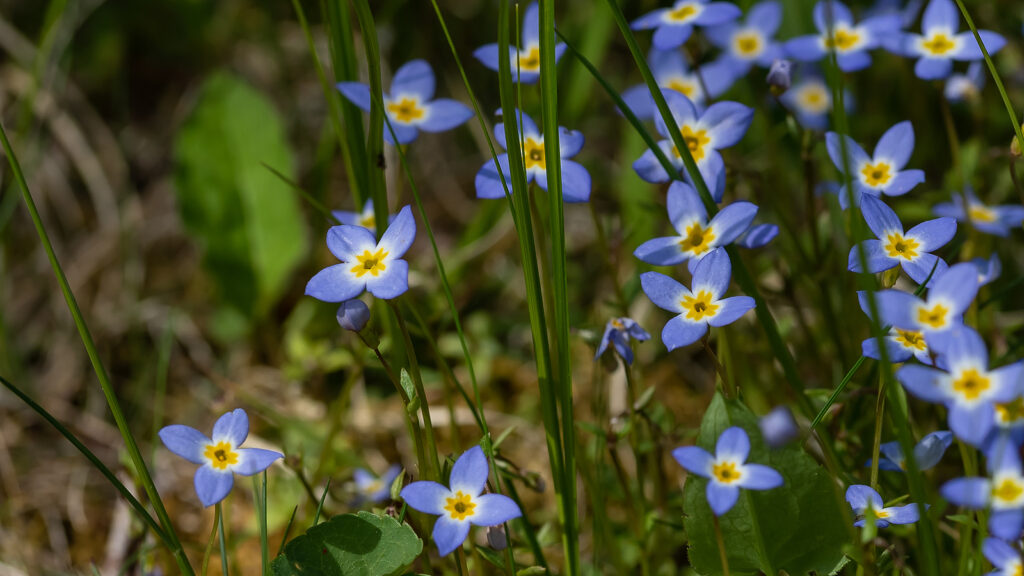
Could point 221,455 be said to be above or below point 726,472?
above

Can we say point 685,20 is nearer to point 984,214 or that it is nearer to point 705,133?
point 705,133

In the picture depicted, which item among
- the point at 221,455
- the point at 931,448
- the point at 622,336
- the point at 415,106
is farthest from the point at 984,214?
the point at 221,455

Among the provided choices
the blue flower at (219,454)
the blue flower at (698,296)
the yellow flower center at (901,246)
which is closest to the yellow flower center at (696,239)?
the blue flower at (698,296)

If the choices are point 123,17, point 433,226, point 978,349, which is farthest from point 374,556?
point 123,17

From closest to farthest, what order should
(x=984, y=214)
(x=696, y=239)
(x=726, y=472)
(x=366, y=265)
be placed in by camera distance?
(x=726, y=472)
(x=366, y=265)
(x=696, y=239)
(x=984, y=214)

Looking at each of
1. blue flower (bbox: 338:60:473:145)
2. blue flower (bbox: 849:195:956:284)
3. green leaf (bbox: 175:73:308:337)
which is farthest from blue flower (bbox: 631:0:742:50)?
green leaf (bbox: 175:73:308:337)
